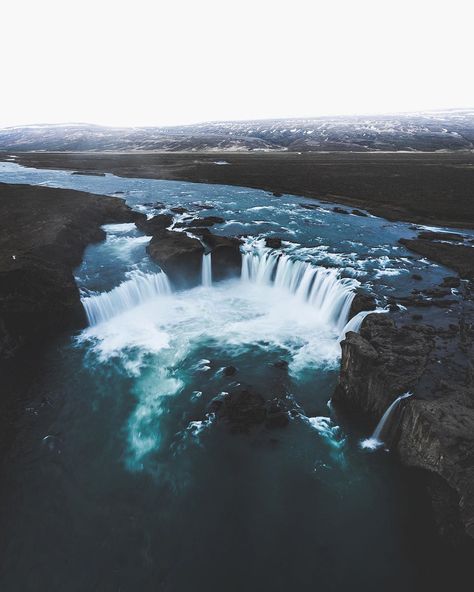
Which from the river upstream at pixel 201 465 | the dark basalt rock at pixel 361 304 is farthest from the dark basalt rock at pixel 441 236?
the dark basalt rock at pixel 361 304

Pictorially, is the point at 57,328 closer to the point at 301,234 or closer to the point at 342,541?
the point at 342,541

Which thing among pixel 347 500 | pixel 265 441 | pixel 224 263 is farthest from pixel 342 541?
pixel 224 263

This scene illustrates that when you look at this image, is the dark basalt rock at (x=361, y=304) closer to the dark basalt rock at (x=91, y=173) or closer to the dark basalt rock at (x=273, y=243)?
the dark basalt rock at (x=273, y=243)

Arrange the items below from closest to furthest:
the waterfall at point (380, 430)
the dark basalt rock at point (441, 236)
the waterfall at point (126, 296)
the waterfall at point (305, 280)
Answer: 1. the waterfall at point (380, 430)
2. the waterfall at point (305, 280)
3. the waterfall at point (126, 296)
4. the dark basalt rock at point (441, 236)

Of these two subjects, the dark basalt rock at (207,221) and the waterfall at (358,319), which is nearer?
the waterfall at (358,319)

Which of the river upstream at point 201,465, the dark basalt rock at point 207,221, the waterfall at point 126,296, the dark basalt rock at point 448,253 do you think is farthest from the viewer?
the dark basalt rock at point 207,221

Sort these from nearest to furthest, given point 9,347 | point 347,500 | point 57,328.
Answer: point 347,500 < point 9,347 < point 57,328
